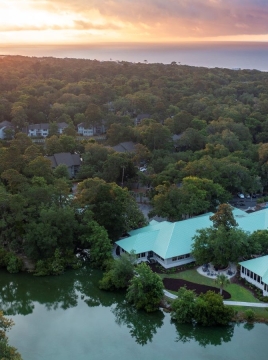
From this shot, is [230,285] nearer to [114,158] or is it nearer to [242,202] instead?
[242,202]

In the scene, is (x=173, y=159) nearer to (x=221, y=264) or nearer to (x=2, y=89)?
(x=221, y=264)

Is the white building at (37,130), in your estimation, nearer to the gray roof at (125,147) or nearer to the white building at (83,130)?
the white building at (83,130)

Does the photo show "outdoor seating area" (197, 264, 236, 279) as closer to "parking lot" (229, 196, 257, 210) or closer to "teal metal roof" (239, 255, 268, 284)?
"teal metal roof" (239, 255, 268, 284)

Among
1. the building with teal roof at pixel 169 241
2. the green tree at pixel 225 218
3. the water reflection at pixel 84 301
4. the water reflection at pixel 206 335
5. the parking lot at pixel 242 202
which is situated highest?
the green tree at pixel 225 218

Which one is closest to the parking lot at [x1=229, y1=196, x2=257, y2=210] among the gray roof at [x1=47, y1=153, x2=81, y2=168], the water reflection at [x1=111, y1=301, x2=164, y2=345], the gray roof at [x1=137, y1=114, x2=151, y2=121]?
the water reflection at [x1=111, y1=301, x2=164, y2=345]

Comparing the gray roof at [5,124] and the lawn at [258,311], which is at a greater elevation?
the gray roof at [5,124]

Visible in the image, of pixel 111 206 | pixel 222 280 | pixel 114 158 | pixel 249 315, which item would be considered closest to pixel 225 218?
pixel 222 280

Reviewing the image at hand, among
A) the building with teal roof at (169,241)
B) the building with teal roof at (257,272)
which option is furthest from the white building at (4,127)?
the building with teal roof at (257,272)
